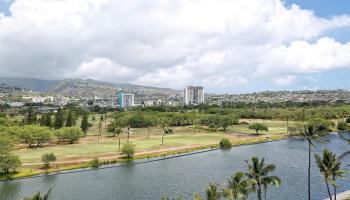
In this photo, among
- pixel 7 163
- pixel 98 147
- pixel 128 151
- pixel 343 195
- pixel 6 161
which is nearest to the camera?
pixel 343 195

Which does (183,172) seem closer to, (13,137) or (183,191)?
(183,191)

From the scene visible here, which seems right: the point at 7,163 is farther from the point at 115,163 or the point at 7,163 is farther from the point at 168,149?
the point at 168,149

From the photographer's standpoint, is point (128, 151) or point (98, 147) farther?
point (98, 147)

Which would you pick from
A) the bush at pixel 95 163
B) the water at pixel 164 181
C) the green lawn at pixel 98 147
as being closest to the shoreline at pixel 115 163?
the bush at pixel 95 163

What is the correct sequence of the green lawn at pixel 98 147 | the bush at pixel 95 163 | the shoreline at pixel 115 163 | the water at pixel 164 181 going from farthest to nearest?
1. the green lawn at pixel 98 147
2. the bush at pixel 95 163
3. the shoreline at pixel 115 163
4. the water at pixel 164 181

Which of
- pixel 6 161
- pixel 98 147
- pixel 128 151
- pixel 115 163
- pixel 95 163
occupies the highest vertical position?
pixel 128 151

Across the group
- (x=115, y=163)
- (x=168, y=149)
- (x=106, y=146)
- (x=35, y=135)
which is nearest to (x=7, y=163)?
(x=115, y=163)

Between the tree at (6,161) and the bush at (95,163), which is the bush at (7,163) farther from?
the bush at (95,163)

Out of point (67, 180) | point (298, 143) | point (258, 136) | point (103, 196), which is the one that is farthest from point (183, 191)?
point (258, 136)

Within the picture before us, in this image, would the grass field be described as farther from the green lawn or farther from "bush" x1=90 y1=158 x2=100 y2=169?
"bush" x1=90 y1=158 x2=100 y2=169
